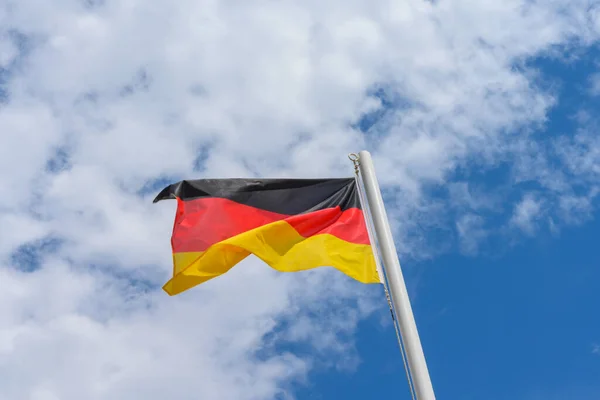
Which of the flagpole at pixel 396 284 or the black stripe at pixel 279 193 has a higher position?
the black stripe at pixel 279 193

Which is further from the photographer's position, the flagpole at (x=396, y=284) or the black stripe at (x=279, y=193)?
the black stripe at (x=279, y=193)

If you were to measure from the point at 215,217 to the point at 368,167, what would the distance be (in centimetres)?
329

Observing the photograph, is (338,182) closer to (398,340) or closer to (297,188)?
(297,188)

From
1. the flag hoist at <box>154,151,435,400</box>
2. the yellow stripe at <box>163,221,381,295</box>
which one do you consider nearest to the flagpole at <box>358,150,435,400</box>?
the flag hoist at <box>154,151,435,400</box>

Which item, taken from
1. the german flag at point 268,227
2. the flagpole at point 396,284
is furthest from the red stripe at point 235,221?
the flagpole at point 396,284

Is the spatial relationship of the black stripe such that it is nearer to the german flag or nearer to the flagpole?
the german flag

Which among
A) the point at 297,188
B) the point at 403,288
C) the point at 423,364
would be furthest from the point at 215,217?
the point at 423,364

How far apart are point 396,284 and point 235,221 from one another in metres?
3.95

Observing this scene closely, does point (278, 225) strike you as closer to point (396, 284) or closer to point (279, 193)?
point (279, 193)

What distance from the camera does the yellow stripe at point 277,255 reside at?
11859mm

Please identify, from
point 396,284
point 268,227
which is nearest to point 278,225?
point 268,227

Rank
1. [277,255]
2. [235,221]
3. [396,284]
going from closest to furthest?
[396,284] < [277,255] < [235,221]

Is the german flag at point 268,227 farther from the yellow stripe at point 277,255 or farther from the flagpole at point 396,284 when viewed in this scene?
the flagpole at point 396,284

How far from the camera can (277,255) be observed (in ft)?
40.2
